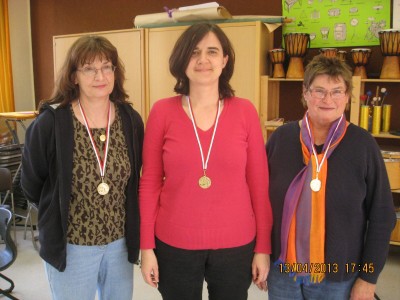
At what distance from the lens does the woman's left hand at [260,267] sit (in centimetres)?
147

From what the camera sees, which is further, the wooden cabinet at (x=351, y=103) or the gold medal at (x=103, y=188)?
the wooden cabinet at (x=351, y=103)

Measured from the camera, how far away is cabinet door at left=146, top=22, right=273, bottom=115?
10.2ft

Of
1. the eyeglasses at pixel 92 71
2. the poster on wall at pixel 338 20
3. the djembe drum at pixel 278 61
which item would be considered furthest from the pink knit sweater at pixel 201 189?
the poster on wall at pixel 338 20

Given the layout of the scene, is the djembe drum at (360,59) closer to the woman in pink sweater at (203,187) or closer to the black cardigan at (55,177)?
the woman in pink sweater at (203,187)

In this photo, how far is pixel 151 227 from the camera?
148 cm

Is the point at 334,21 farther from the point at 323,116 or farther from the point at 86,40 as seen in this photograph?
the point at 86,40

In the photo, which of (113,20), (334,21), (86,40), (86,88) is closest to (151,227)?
(86,88)

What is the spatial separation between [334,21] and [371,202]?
7.89ft

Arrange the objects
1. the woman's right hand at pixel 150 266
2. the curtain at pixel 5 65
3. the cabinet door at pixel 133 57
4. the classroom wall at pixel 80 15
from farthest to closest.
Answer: the curtain at pixel 5 65 < the classroom wall at pixel 80 15 < the cabinet door at pixel 133 57 < the woman's right hand at pixel 150 266

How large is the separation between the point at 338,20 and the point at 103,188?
273 cm

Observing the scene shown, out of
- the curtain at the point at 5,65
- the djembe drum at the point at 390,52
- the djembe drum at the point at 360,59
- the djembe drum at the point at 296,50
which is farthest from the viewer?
the curtain at the point at 5,65

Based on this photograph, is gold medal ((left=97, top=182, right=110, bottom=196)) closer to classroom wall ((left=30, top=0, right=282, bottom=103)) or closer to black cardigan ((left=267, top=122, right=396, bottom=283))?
black cardigan ((left=267, top=122, right=396, bottom=283))

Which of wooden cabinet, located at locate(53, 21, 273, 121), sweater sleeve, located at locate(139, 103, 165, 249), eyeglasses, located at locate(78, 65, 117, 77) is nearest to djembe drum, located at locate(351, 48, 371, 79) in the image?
wooden cabinet, located at locate(53, 21, 273, 121)

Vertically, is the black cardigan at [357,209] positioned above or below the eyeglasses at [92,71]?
below
